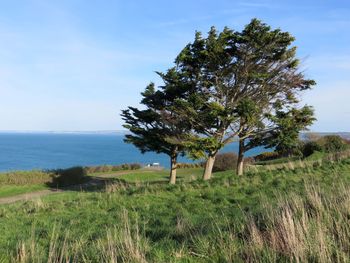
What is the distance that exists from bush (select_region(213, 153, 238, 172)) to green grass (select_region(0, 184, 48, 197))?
18212mm

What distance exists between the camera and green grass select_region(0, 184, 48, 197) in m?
26.7

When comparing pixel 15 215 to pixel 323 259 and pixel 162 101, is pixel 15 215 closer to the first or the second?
pixel 323 259

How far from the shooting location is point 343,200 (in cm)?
641

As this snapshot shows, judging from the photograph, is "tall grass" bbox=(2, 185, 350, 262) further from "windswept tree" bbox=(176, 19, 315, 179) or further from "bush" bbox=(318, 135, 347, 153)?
"bush" bbox=(318, 135, 347, 153)

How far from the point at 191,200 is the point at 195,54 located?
10867 mm

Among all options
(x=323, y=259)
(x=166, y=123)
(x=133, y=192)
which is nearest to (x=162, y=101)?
(x=166, y=123)

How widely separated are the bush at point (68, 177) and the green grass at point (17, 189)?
182 cm

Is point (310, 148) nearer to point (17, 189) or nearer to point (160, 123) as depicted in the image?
point (160, 123)

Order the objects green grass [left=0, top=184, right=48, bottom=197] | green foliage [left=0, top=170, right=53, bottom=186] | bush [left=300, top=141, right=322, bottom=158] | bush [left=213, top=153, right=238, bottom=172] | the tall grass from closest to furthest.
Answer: the tall grass → green grass [left=0, top=184, right=48, bottom=197] → green foliage [left=0, top=170, right=53, bottom=186] → bush [left=300, top=141, right=322, bottom=158] → bush [left=213, top=153, right=238, bottom=172]

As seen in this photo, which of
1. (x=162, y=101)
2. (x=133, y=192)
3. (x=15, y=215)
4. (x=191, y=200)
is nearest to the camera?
(x=191, y=200)

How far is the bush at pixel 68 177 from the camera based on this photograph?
31594 millimetres

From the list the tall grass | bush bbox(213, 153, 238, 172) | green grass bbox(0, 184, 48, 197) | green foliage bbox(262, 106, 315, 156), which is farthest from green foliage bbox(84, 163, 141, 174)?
the tall grass

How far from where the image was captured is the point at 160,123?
24.3m

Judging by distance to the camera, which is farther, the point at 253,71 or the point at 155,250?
the point at 253,71
